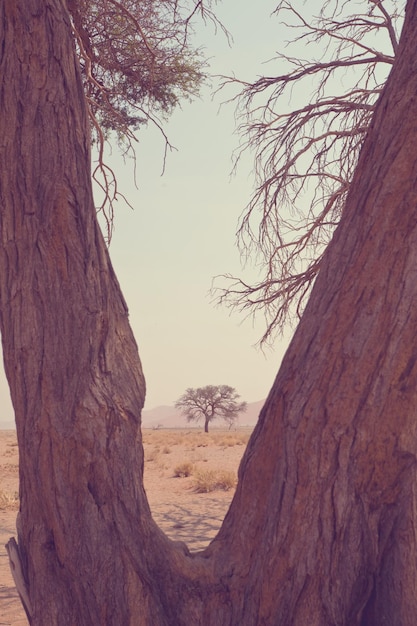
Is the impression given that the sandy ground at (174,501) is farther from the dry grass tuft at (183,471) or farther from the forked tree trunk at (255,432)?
the forked tree trunk at (255,432)

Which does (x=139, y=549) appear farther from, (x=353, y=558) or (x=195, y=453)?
(x=195, y=453)

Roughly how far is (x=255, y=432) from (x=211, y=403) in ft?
173

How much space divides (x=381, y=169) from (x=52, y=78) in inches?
65.2

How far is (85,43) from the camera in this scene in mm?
6098

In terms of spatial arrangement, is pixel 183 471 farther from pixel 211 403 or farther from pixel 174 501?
pixel 211 403

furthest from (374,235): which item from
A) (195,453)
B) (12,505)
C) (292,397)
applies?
(195,453)

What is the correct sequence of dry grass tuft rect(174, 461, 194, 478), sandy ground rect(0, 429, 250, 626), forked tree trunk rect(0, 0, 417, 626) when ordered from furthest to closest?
dry grass tuft rect(174, 461, 194, 478)
sandy ground rect(0, 429, 250, 626)
forked tree trunk rect(0, 0, 417, 626)

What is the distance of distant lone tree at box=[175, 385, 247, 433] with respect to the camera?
55.8 m

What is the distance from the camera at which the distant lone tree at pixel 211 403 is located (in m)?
55.8

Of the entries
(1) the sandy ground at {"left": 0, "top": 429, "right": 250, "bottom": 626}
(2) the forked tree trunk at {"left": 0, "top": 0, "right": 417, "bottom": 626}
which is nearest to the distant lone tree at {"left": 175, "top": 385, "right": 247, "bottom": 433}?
(1) the sandy ground at {"left": 0, "top": 429, "right": 250, "bottom": 626}

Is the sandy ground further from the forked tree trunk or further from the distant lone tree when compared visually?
the distant lone tree

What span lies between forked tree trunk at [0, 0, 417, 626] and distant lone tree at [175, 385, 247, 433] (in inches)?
2053

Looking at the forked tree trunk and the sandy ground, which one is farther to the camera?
the sandy ground

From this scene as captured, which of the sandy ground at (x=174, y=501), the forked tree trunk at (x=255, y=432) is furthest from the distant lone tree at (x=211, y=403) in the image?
the forked tree trunk at (x=255, y=432)
